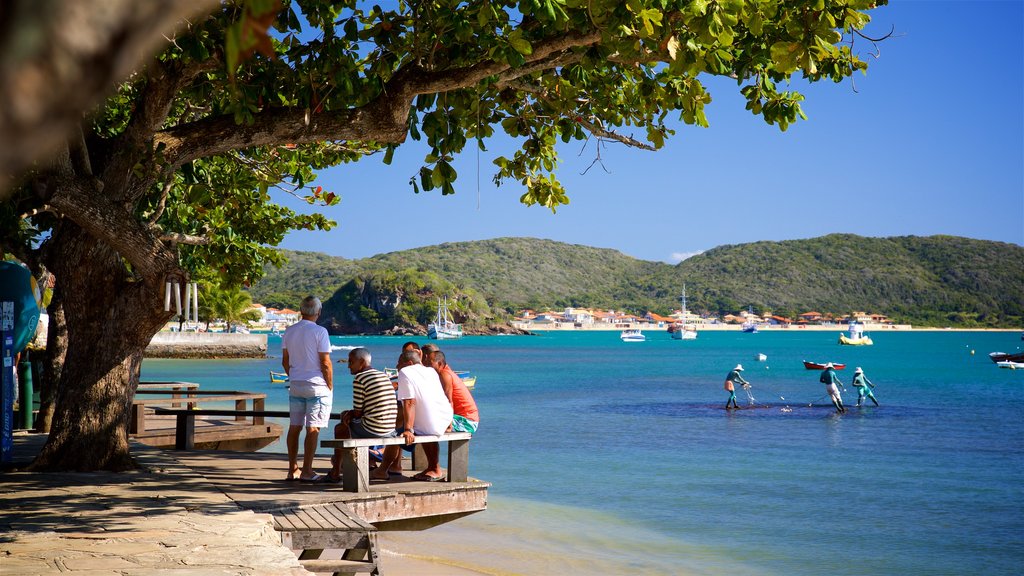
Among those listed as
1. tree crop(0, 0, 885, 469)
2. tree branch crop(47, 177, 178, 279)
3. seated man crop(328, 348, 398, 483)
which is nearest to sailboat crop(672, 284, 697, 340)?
tree crop(0, 0, 885, 469)

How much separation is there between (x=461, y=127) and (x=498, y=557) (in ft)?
27.4

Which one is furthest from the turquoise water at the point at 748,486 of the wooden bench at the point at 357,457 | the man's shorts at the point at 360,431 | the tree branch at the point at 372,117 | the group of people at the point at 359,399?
the tree branch at the point at 372,117

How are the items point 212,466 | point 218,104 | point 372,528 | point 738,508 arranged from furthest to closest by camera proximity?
point 738,508 → point 218,104 → point 212,466 → point 372,528

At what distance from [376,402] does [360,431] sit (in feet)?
1.07

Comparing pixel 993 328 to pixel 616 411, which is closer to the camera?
pixel 616 411

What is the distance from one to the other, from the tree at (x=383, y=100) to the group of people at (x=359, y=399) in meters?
1.53

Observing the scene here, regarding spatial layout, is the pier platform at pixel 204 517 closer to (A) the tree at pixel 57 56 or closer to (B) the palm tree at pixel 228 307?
(A) the tree at pixel 57 56

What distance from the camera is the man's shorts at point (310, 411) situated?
891cm

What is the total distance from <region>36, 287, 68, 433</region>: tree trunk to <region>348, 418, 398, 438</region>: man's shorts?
7.98 metres

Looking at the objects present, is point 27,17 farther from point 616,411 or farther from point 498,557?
point 616,411

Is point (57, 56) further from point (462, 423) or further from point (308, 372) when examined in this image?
point (462, 423)

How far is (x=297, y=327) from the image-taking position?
29.2 ft

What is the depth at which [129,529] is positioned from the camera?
22.4ft

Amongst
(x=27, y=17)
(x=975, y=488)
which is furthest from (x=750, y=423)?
(x=27, y=17)
